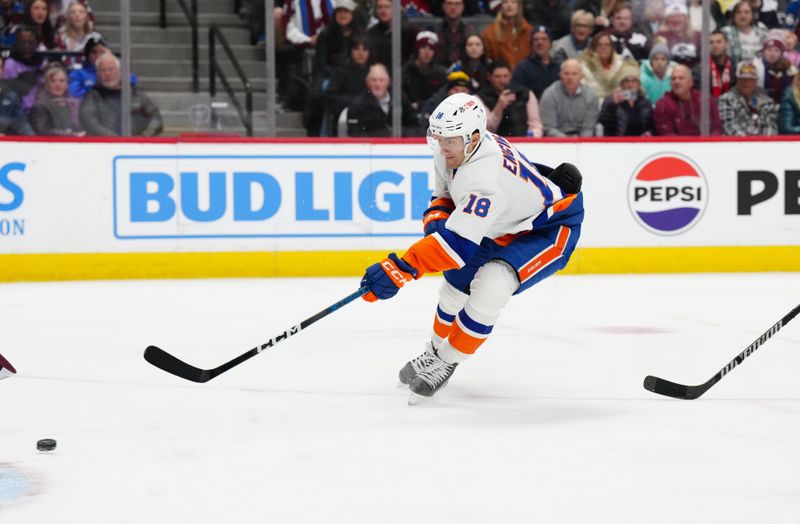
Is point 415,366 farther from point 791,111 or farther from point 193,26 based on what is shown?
point 791,111

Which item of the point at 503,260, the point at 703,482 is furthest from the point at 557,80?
the point at 703,482

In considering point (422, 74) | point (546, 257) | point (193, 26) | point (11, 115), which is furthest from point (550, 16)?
point (546, 257)

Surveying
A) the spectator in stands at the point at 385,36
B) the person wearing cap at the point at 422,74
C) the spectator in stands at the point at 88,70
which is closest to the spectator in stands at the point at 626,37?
the person wearing cap at the point at 422,74

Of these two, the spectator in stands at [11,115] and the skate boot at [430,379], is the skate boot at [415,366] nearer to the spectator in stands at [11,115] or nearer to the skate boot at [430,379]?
the skate boot at [430,379]

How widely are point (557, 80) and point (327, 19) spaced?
5.34 feet

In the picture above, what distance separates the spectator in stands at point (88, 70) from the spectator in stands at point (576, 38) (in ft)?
10.1

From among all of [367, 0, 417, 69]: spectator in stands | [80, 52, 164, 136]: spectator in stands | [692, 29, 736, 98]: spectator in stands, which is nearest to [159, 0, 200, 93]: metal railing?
[80, 52, 164, 136]: spectator in stands

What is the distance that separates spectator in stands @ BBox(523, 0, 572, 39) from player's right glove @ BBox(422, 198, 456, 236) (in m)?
4.38

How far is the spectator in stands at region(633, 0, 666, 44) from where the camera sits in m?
7.83

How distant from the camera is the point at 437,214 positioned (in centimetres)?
360

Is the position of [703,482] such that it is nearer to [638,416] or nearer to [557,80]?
[638,416]

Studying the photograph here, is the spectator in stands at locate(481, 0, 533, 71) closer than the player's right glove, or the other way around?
the player's right glove

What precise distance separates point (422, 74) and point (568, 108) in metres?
1.04

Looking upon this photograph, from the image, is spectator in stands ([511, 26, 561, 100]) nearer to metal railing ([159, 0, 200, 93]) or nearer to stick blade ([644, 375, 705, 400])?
metal railing ([159, 0, 200, 93])
